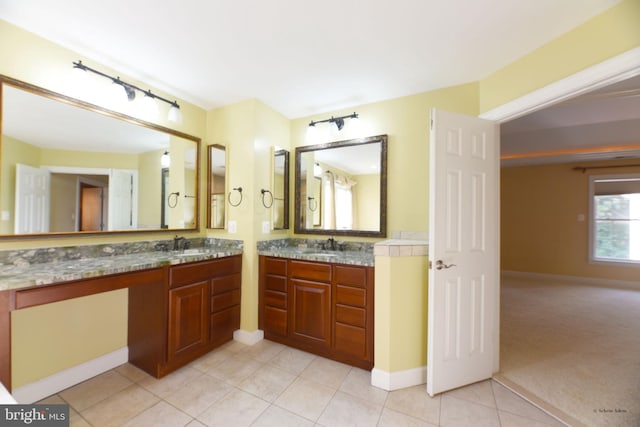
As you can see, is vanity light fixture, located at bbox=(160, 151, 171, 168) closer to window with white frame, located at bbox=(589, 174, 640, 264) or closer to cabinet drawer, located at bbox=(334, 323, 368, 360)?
cabinet drawer, located at bbox=(334, 323, 368, 360)

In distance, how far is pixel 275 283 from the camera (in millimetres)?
2494

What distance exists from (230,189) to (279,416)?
205 centimetres

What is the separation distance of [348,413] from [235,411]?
74 cm

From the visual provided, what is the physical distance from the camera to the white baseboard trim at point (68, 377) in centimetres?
162

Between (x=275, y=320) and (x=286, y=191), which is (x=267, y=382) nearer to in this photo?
(x=275, y=320)

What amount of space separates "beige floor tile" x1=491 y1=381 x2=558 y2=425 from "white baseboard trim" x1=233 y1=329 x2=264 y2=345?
2.03 m

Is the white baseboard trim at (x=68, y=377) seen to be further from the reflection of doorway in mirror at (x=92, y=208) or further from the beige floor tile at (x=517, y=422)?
the beige floor tile at (x=517, y=422)

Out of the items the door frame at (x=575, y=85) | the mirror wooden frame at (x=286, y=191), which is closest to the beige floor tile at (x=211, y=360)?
the mirror wooden frame at (x=286, y=191)

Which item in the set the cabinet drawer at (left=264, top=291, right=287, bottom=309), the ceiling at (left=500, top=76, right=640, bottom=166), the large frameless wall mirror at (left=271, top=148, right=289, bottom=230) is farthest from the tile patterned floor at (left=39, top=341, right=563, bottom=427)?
the ceiling at (left=500, top=76, right=640, bottom=166)

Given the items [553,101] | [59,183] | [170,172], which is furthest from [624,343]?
[59,183]

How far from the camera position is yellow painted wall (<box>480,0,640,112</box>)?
4.35 feet

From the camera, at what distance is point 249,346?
2.44 metres

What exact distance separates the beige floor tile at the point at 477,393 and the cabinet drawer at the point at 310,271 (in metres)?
1.24

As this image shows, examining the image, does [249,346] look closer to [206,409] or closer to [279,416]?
[206,409]
